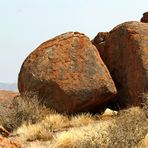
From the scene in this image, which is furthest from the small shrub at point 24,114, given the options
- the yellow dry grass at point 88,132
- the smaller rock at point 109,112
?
the smaller rock at point 109,112

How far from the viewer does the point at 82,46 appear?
52.6 ft

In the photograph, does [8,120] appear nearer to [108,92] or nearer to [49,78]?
[49,78]

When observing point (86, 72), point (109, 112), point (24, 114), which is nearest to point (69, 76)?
point (86, 72)

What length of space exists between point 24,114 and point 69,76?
A: 1.96 metres

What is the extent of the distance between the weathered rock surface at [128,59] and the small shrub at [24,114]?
287cm

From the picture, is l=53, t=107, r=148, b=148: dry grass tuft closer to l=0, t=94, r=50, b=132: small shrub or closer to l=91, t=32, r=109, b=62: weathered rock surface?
l=0, t=94, r=50, b=132: small shrub

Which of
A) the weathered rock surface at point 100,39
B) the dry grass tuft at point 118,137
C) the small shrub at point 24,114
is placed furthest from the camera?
the weathered rock surface at point 100,39

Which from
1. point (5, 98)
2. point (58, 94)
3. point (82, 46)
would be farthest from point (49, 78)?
point (5, 98)

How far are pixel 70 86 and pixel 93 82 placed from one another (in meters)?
0.79

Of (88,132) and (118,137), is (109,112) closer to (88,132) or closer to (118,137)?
(88,132)

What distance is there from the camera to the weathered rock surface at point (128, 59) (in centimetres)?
1519

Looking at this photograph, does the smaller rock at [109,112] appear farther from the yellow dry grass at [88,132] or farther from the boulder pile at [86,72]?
the yellow dry grass at [88,132]

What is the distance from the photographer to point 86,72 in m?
15.4

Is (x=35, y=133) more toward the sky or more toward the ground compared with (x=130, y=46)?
more toward the ground
